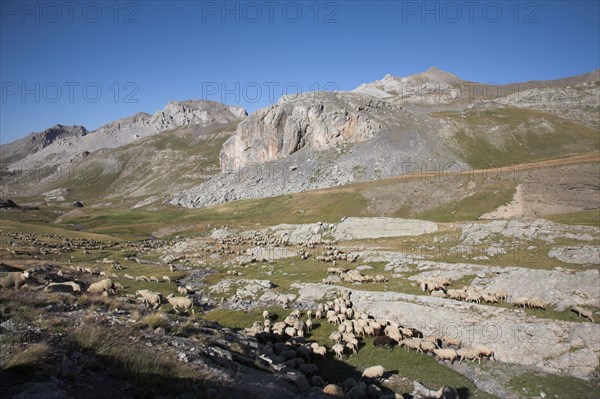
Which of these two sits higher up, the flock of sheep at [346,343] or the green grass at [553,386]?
the flock of sheep at [346,343]

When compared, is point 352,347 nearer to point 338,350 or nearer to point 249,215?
point 338,350

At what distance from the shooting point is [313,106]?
194625 millimetres

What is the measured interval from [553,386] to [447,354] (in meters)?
5.89

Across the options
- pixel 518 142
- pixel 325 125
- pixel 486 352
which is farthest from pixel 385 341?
pixel 518 142

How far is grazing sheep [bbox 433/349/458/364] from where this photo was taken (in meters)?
24.0

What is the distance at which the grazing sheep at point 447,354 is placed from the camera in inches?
946

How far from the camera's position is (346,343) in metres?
27.2

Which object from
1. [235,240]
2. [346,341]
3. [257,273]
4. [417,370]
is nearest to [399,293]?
[346,341]

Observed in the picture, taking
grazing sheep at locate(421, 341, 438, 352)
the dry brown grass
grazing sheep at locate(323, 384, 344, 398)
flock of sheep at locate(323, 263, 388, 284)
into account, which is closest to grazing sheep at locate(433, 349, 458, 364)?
grazing sheep at locate(421, 341, 438, 352)

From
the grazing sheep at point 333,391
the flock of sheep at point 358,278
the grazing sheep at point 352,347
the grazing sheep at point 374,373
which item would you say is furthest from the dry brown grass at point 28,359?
the flock of sheep at point 358,278

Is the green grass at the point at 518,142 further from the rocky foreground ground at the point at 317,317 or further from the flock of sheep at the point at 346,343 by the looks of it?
the flock of sheep at the point at 346,343

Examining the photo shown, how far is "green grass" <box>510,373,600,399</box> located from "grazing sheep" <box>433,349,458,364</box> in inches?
138

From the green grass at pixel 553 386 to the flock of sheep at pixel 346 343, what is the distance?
2.79 m

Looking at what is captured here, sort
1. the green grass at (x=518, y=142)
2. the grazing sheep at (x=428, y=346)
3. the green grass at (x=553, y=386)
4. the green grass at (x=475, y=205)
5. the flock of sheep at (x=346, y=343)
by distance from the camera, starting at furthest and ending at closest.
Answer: the green grass at (x=518, y=142), the green grass at (x=475, y=205), the grazing sheep at (x=428, y=346), the flock of sheep at (x=346, y=343), the green grass at (x=553, y=386)
